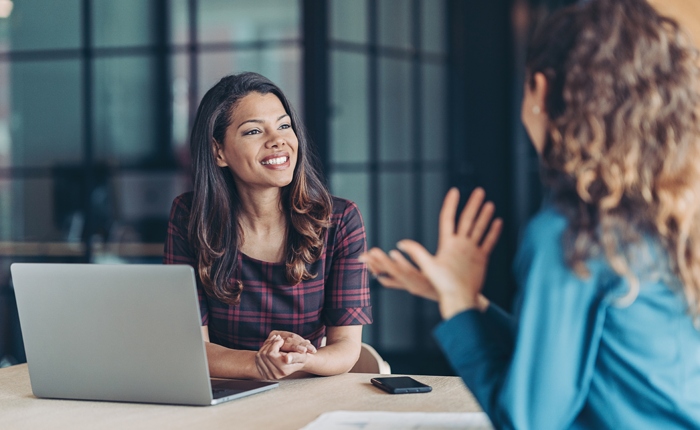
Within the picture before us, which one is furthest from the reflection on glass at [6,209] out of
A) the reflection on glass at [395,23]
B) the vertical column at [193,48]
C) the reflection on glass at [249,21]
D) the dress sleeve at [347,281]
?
the dress sleeve at [347,281]

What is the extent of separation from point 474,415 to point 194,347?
0.49 meters

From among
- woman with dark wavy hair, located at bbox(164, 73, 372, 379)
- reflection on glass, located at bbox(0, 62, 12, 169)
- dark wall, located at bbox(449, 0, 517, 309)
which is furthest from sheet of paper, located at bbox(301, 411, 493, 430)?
reflection on glass, located at bbox(0, 62, 12, 169)

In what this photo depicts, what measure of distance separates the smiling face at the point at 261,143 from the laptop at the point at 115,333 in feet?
1.98

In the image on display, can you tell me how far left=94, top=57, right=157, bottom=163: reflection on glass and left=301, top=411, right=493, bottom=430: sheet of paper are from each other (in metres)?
3.19

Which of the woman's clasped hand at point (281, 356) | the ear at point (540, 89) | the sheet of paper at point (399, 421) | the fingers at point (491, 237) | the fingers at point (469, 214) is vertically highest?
the ear at point (540, 89)

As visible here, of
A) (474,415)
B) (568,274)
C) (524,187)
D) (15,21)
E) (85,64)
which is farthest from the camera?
(15,21)

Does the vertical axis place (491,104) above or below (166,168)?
above

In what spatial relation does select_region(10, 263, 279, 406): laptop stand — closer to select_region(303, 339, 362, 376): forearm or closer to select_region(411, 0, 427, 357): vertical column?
select_region(303, 339, 362, 376): forearm

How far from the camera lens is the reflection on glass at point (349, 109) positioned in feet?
11.5

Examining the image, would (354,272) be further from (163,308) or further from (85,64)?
(85,64)

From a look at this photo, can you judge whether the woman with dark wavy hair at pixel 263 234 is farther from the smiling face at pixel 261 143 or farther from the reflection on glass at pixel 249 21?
the reflection on glass at pixel 249 21

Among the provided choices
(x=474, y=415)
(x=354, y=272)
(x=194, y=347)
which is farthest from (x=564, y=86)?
(x=354, y=272)

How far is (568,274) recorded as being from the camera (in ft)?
2.54

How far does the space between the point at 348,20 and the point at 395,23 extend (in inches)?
11.5
